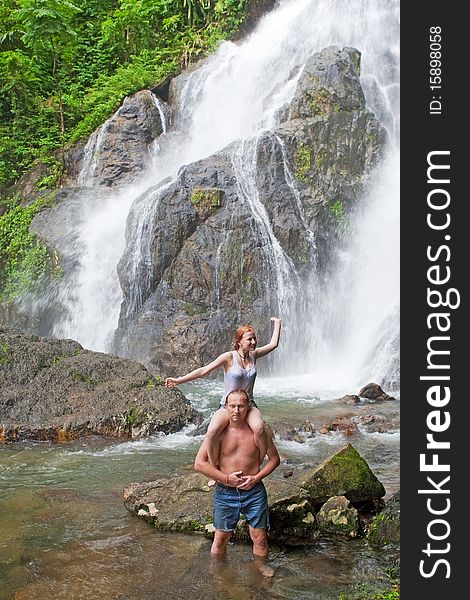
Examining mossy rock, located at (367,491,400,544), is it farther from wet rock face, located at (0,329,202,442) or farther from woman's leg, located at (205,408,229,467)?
wet rock face, located at (0,329,202,442)

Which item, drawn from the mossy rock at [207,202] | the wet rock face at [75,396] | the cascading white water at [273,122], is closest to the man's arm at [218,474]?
the wet rock face at [75,396]

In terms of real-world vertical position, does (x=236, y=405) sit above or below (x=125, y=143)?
below

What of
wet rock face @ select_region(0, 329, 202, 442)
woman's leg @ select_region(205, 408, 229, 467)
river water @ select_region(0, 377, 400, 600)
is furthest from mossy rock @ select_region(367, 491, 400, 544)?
wet rock face @ select_region(0, 329, 202, 442)

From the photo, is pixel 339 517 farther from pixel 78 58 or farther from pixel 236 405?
pixel 78 58

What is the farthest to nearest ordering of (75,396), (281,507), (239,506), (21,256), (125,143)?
(125,143), (21,256), (75,396), (281,507), (239,506)

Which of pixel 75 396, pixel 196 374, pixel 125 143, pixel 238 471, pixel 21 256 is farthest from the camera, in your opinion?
pixel 125 143

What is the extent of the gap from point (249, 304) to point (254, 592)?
11.5m

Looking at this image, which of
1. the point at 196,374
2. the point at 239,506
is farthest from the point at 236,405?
the point at 239,506

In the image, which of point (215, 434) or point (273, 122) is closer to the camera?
point (215, 434)

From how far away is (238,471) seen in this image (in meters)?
4.37

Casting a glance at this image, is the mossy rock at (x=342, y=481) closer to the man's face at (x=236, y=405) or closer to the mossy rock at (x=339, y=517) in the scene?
the mossy rock at (x=339, y=517)

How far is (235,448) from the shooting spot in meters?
4.38

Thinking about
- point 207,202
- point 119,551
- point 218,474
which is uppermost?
point 207,202

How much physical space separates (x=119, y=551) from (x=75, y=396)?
4886 mm
